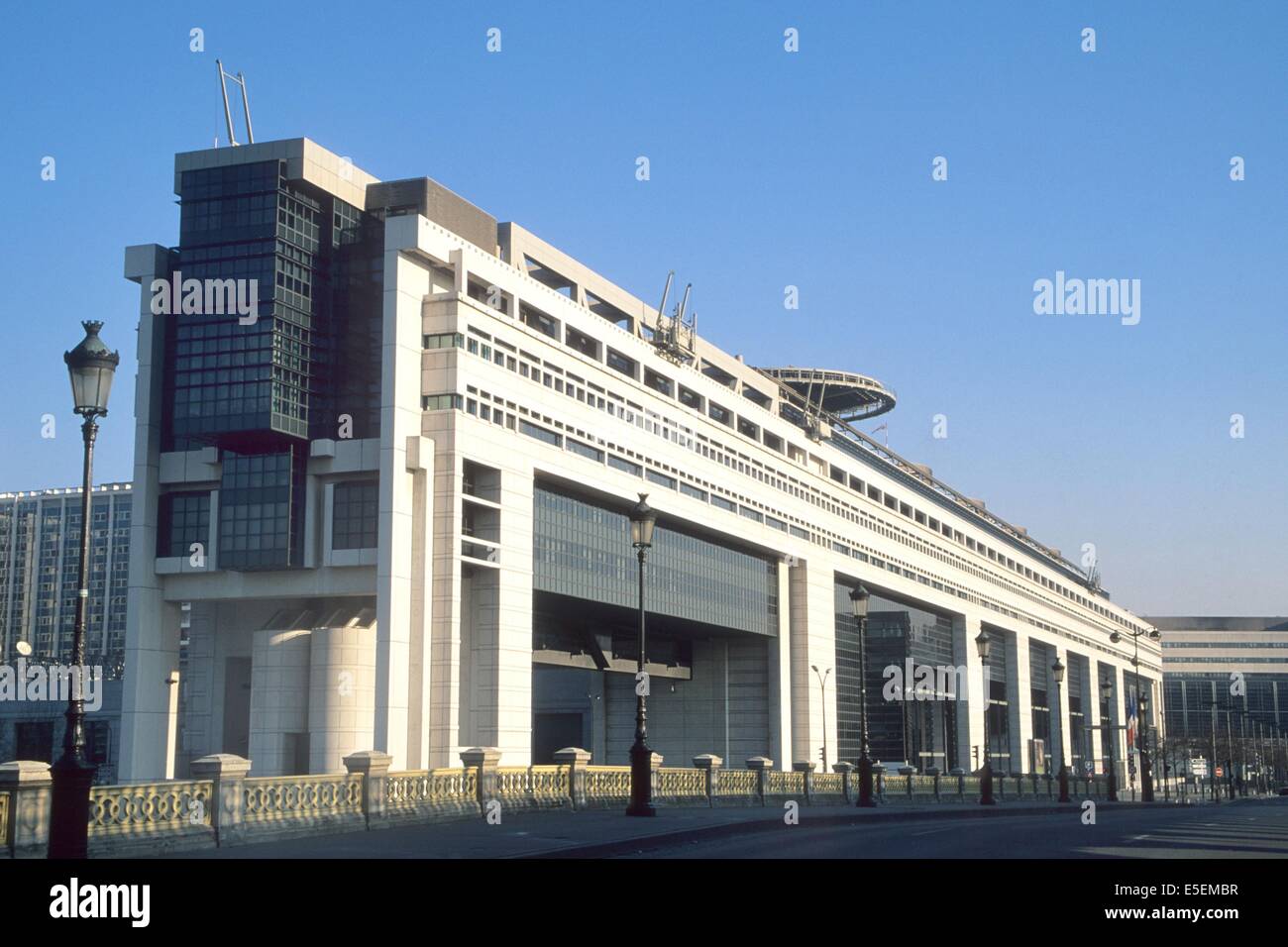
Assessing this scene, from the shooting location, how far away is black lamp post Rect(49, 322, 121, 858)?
15859mm

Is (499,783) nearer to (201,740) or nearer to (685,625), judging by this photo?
(201,740)

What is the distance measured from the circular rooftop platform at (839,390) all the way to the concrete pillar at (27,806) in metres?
88.1

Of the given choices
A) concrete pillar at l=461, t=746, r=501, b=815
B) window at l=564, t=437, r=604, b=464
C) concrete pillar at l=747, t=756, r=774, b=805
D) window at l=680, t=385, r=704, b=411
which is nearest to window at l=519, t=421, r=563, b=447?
window at l=564, t=437, r=604, b=464

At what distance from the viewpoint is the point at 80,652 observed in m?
16.2

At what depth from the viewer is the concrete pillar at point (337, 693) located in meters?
63.7

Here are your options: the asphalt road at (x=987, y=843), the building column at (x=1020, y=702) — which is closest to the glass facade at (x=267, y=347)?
the asphalt road at (x=987, y=843)

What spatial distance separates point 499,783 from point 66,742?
46.8ft

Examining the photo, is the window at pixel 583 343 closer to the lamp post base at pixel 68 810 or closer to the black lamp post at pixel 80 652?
the black lamp post at pixel 80 652

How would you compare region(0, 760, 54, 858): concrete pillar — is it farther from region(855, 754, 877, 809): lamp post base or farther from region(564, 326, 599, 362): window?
region(564, 326, 599, 362): window

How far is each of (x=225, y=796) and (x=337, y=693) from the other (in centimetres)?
4366

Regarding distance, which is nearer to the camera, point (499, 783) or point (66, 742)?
point (66, 742)

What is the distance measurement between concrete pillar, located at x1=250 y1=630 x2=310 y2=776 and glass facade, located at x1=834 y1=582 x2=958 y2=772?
51545 mm
